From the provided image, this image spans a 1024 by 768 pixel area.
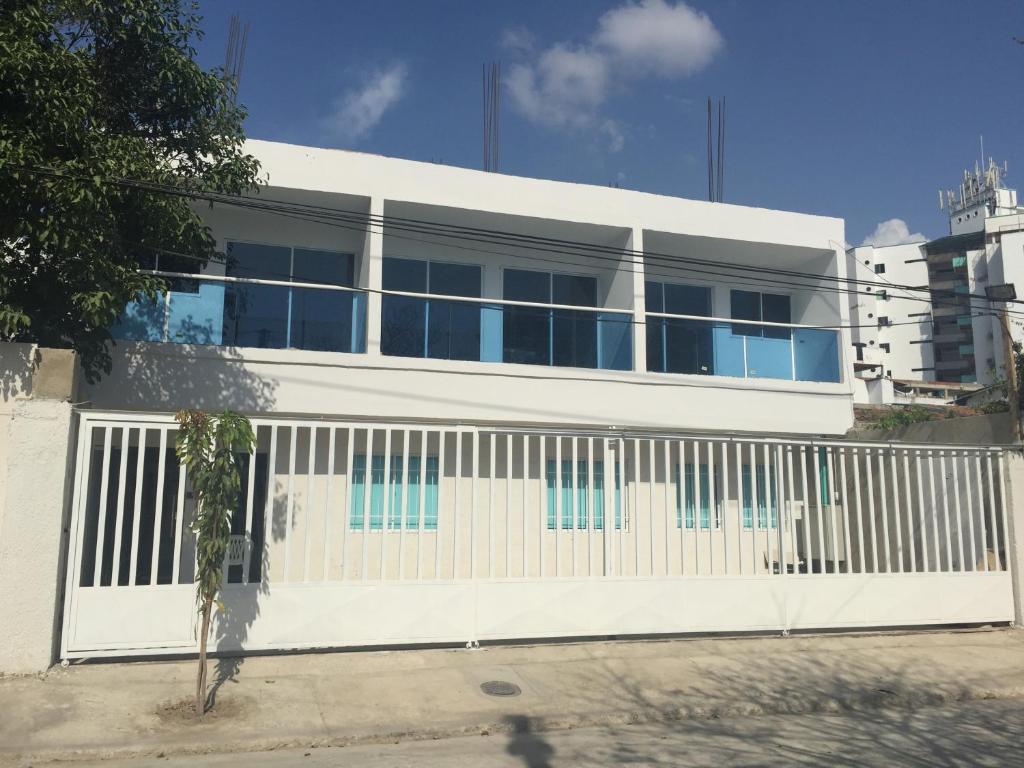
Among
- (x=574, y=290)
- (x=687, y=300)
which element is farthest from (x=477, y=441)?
(x=687, y=300)

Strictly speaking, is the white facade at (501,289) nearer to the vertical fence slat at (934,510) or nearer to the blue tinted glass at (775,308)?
the blue tinted glass at (775,308)

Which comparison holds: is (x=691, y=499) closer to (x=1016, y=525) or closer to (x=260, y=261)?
(x=1016, y=525)

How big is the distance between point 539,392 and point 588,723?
5431 mm

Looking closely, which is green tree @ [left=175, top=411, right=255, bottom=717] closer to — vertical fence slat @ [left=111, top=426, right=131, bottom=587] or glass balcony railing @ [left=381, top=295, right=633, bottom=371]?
vertical fence slat @ [left=111, top=426, right=131, bottom=587]

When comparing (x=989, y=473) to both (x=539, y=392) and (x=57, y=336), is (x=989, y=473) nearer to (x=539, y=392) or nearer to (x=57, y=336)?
(x=539, y=392)

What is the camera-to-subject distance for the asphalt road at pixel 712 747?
5449mm

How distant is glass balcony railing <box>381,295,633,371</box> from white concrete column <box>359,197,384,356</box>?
0.16m

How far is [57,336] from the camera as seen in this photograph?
25.8ft

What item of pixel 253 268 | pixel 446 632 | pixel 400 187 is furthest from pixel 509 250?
pixel 446 632

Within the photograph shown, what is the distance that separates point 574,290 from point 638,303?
5.40ft

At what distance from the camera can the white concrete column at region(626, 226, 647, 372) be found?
38.8 feet

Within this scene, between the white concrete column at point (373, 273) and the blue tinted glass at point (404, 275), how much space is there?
1.98 ft

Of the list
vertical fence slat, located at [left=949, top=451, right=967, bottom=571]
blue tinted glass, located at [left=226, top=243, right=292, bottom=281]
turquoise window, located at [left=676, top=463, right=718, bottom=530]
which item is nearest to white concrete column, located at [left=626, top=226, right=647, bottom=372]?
turquoise window, located at [left=676, top=463, right=718, bottom=530]

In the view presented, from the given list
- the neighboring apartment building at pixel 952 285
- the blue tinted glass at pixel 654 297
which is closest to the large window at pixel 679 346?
the blue tinted glass at pixel 654 297
